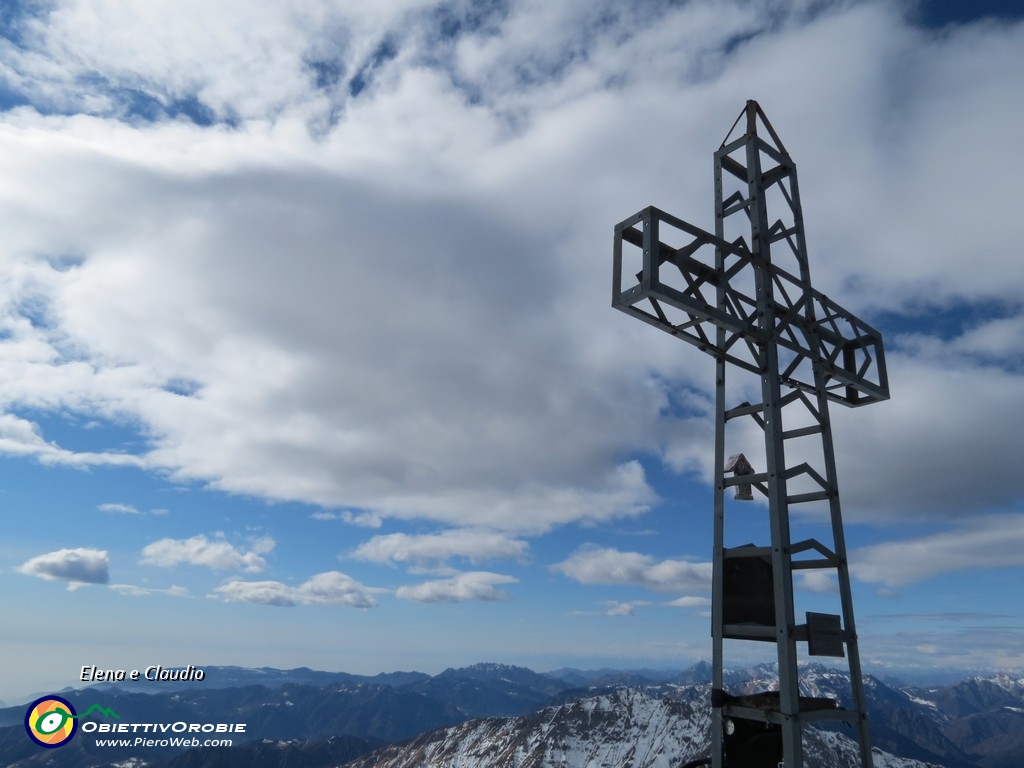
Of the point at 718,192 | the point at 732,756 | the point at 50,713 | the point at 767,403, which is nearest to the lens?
the point at 732,756

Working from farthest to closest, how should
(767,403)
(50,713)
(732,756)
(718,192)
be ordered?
(50,713) < (718,192) < (767,403) < (732,756)

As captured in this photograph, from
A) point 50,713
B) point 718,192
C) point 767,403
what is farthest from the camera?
point 50,713

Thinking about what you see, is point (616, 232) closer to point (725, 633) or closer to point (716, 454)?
point (716, 454)

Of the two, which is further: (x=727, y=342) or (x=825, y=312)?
(x=825, y=312)

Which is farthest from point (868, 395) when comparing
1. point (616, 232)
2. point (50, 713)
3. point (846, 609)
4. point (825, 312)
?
point (50, 713)

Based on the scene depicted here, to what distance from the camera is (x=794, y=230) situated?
1267 cm

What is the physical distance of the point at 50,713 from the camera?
7444 centimetres

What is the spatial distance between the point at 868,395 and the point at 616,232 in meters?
6.67

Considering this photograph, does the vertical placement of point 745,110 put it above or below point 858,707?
above

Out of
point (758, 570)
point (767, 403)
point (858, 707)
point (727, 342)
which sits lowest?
point (858, 707)

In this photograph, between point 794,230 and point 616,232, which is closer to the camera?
point 616,232

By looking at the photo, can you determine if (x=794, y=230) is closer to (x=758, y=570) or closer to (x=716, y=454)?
(x=716, y=454)

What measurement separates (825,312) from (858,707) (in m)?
6.92

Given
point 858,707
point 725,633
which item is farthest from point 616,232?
point 858,707
